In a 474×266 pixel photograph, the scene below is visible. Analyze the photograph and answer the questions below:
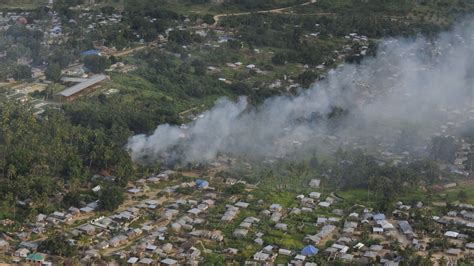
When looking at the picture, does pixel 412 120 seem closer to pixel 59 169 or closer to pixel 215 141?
pixel 215 141

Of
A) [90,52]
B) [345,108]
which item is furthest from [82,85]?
[345,108]

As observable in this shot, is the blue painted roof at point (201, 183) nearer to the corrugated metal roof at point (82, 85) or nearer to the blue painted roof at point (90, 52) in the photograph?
the corrugated metal roof at point (82, 85)

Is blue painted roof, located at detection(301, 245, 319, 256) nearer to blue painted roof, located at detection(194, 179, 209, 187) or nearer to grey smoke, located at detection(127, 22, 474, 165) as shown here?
blue painted roof, located at detection(194, 179, 209, 187)

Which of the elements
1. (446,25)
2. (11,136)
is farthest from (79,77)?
(446,25)

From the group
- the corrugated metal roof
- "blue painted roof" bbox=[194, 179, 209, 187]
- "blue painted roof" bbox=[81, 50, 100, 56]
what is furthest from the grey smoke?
"blue painted roof" bbox=[81, 50, 100, 56]

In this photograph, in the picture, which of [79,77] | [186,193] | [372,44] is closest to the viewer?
[186,193]

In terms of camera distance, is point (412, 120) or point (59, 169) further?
point (412, 120)

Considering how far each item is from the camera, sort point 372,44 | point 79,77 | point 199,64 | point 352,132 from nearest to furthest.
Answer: point 352,132
point 79,77
point 199,64
point 372,44
